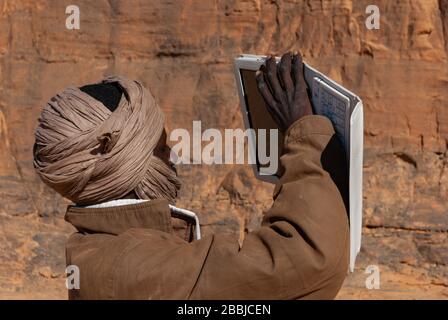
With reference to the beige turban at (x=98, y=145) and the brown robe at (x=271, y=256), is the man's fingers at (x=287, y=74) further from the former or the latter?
the beige turban at (x=98, y=145)

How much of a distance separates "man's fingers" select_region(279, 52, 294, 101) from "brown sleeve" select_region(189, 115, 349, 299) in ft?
0.26

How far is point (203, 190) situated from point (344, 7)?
9.45ft

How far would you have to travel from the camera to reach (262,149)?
83.7 inches

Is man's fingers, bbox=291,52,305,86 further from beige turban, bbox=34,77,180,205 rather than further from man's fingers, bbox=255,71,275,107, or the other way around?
beige turban, bbox=34,77,180,205

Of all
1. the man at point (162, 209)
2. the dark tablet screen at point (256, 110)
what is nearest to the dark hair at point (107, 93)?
the man at point (162, 209)

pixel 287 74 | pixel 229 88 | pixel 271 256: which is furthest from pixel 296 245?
pixel 229 88

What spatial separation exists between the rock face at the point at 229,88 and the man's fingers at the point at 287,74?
8.54 metres

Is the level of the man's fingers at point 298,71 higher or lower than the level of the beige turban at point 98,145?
higher

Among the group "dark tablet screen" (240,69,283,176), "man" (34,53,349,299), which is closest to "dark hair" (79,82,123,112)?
"man" (34,53,349,299)

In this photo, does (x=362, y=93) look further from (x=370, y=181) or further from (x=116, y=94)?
(x=116, y=94)

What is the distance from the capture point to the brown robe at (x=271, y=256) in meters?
1.75

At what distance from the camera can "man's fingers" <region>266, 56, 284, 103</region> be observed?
1.87 meters

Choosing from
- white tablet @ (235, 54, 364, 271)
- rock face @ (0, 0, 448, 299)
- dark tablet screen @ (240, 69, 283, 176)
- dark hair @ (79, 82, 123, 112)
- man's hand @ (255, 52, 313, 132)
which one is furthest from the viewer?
rock face @ (0, 0, 448, 299)

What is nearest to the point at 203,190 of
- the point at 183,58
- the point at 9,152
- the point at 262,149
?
the point at 183,58
